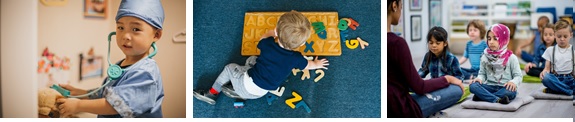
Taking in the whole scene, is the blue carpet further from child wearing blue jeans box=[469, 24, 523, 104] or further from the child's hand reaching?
child wearing blue jeans box=[469, 24, 523, 104]

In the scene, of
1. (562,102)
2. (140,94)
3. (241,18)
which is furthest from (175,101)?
(562,102)

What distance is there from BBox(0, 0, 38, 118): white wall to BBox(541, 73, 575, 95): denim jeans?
340 cm

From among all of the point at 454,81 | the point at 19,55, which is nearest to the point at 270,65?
the point at 454,81

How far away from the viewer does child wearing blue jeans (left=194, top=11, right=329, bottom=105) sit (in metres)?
6.54

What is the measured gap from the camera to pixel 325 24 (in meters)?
6.61

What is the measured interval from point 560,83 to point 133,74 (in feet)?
9.30

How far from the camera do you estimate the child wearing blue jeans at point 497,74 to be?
6656mm

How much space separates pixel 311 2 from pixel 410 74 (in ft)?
2.64

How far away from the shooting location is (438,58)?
6.67 m

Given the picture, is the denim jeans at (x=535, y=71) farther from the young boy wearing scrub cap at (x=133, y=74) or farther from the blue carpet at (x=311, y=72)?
the young boy wearing scrub cap at (x=133, y=74)

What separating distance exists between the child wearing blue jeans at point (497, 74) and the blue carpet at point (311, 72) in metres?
0.69

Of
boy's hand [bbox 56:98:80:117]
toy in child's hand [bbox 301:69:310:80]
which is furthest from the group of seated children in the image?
boy's hand [bbox 56:98:80:117]

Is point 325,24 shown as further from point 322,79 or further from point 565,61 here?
point 565,61

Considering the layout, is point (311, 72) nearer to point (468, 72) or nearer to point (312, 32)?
point (312, 32)
